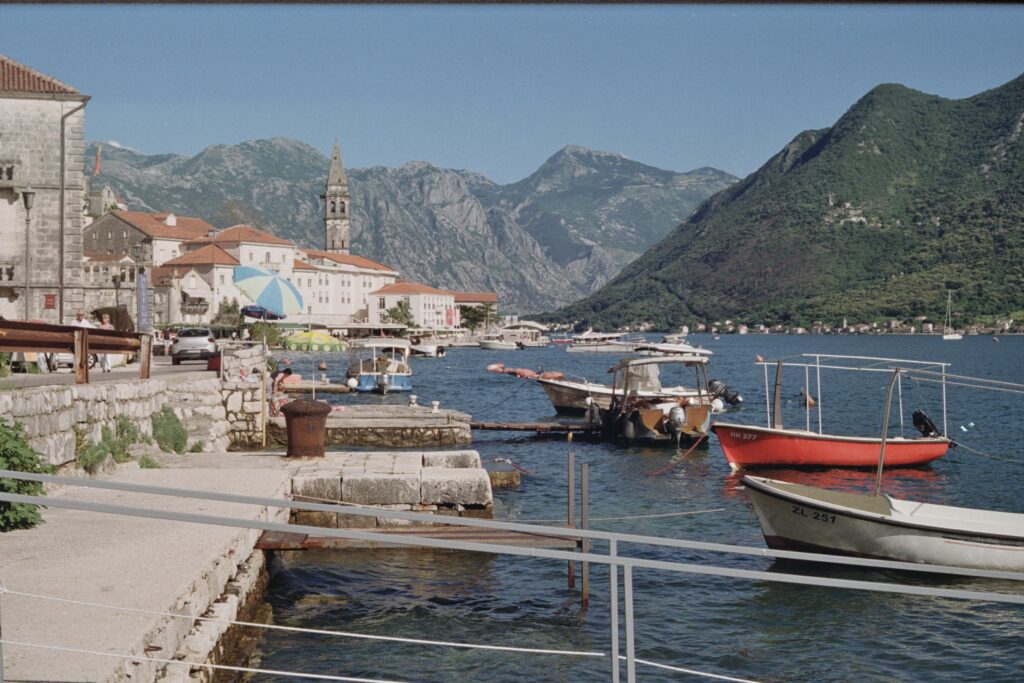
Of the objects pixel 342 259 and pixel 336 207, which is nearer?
pixel 342 259

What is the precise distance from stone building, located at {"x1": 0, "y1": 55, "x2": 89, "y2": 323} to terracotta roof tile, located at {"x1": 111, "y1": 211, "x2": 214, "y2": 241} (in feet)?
320

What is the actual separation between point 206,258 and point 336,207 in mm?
61688

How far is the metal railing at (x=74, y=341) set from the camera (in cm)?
1143

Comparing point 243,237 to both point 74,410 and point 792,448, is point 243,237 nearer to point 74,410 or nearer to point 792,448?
point 792,448

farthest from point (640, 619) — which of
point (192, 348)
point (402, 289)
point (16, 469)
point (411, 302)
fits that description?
point (402, 289)

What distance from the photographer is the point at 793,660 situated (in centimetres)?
1065

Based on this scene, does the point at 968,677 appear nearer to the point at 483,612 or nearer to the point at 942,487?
the point at 483,612

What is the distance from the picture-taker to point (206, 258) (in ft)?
414

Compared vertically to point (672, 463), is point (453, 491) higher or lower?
higher

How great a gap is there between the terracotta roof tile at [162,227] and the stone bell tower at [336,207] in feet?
118

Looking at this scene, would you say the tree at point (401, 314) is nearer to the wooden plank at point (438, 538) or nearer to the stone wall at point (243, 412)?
the stone wall at point (243, 412)

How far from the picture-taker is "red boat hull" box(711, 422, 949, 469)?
84.0ft

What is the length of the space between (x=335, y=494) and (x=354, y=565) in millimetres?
1374

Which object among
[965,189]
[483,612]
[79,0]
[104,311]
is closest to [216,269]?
[104,311]
